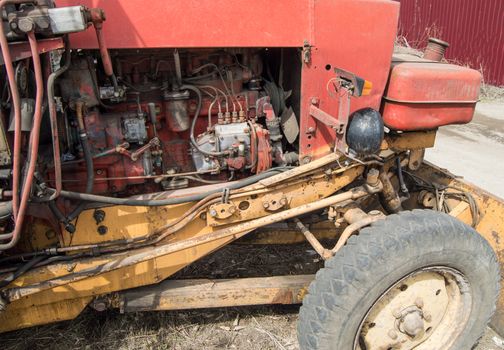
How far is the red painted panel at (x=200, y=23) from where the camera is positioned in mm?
2219

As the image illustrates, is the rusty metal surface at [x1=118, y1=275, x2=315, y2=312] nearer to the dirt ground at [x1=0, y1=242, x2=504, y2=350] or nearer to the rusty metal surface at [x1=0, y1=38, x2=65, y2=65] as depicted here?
the dirt ground at [x1=0, y1=242, x2=504, y2=350]

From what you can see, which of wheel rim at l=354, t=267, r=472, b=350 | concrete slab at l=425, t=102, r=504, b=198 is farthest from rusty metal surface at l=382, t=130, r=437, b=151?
concrete slab at l=425, t=102, r=504, b=198

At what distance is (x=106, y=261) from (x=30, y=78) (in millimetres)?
967

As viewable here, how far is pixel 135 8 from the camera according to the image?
2.22 m

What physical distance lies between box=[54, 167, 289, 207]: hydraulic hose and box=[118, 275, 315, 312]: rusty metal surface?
566 millimetres

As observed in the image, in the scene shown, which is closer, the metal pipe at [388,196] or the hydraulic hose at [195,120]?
the hydraulic hose at [195,120]

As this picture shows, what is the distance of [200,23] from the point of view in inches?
91.1

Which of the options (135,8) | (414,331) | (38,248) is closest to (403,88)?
(414,331)

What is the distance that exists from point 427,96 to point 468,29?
29.0 ft

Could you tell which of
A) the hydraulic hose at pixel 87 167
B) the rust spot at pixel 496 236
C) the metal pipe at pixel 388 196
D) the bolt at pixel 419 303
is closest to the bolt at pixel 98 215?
the hydraulic hose at pixel 87 167

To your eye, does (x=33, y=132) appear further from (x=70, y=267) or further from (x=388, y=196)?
(x=388, y=196)

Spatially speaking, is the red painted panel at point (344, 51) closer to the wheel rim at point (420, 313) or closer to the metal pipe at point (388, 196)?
the metal pipe at point (388, 196)

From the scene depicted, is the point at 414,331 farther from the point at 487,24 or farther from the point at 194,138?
the point at 487,24

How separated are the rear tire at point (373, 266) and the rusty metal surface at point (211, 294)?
0.39m
